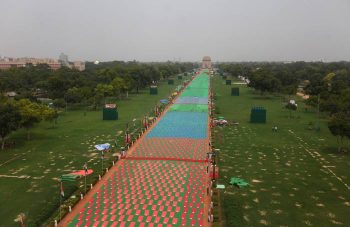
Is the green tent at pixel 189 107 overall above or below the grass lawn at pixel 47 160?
above

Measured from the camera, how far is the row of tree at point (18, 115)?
118ft

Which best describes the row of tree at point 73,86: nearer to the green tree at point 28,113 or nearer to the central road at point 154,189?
the green tree at point 28,113

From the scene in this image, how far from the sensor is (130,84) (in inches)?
3408

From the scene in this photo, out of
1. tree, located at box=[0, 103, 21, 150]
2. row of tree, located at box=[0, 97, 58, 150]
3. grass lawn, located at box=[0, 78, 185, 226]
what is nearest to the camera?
grass lawn, located at box=[0, 78, 185, 226]

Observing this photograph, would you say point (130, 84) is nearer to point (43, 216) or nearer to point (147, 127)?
point (147, 127)

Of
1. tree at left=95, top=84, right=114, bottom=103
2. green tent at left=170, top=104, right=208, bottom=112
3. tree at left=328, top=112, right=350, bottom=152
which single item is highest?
tree at left=95, top=84, right=114, bottom=103

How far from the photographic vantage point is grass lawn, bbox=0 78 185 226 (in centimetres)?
2333

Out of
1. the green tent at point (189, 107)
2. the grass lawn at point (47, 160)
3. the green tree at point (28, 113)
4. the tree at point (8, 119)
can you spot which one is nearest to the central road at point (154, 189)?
the grass lawn at point (47, 160)

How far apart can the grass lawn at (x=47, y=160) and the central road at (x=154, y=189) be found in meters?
2.09

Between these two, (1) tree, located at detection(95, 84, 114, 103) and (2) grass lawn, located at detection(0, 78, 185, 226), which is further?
(1) tree, located at detection(95, 84, 114, 103)

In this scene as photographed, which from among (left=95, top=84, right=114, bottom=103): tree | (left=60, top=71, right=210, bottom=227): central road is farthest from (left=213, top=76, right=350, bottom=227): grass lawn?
(left=95, top=84, right=114, bottom=103): tree

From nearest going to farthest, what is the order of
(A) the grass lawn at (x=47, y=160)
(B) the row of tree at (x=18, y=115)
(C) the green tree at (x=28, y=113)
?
(A) the grass lawn at (x=47, y=160), (B) the row of tree at (x=18, y=115), (C) the green tree at (x=28, y=113)

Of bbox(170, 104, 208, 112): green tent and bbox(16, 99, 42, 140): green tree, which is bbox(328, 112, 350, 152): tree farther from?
bbox(16, 99, 42, 140): green tree

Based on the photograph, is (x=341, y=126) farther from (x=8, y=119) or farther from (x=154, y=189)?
(x=8, y=119)
